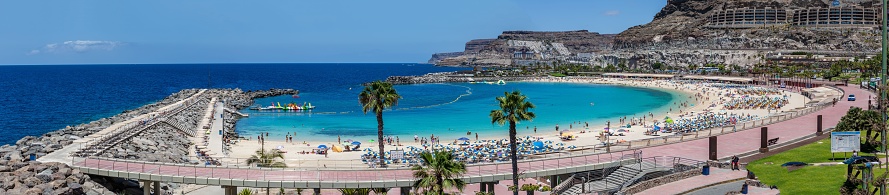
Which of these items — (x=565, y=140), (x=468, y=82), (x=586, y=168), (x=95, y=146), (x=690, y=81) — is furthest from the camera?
(x=468, y=82)

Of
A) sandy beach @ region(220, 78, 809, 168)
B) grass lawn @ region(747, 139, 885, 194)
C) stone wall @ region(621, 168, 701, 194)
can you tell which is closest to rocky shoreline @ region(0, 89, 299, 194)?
sandy beach @ region(220, 78, 809, 168)

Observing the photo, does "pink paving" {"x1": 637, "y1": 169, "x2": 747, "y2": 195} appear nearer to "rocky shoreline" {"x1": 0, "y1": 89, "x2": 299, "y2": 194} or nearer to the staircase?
the staircase

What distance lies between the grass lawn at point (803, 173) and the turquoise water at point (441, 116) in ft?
98.7

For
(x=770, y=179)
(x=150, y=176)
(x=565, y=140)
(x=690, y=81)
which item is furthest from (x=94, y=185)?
(x=690, y=81)

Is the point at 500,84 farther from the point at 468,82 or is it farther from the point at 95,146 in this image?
the point at 95,146

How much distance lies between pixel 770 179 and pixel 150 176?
87.7 ft

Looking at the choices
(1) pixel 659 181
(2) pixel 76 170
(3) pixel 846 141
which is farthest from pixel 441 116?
(1) pixel 659 181

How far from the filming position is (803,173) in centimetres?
2886

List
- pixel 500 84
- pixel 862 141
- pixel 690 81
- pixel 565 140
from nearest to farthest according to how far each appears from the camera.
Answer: pixel 862 141 < pixel 565 140 < pixel 690 81 < pixel 500 84

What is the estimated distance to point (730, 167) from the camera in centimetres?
3003

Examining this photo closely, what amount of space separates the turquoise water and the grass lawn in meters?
30.1

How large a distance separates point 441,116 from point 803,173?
58.1 meters

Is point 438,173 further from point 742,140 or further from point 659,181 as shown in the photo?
point 742,140

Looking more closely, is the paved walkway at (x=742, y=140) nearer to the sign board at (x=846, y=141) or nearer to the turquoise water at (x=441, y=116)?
the sign board at (x=846, y=141)
